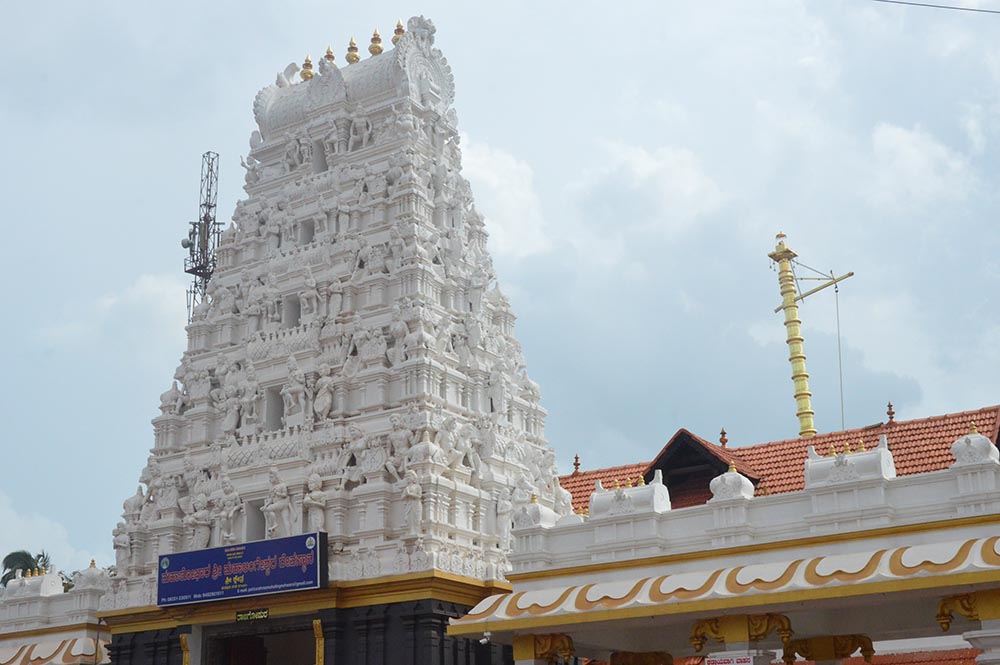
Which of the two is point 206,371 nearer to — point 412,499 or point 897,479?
point 412,499

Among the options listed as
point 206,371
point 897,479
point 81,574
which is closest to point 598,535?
point 897,479

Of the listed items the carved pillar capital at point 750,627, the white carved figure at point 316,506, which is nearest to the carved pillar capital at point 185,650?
the white carved figure at point 316,506

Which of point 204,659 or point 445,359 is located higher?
point 445,359

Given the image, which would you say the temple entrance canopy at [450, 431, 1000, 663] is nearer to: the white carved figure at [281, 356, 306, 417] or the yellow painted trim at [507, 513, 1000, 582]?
the yellow painted trim at [507, 513, 1000, 582]

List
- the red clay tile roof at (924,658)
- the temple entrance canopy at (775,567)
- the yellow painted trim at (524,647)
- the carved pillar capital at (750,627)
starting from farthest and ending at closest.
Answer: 1. the red clay tile roof at (924,658)
2. the yellow painted trim at (524,647)
3. the carved pillar capital at (750,627)
4. the temple entrance canopy at (775,567)

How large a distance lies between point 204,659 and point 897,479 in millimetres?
15939

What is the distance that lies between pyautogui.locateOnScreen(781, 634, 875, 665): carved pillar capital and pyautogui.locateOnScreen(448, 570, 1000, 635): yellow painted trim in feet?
11.8

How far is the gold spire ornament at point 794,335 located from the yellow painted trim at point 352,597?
49.2ft

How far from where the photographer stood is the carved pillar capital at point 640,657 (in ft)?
77.7

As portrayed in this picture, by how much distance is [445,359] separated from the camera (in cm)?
2708

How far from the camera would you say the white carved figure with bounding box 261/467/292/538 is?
26.2 m

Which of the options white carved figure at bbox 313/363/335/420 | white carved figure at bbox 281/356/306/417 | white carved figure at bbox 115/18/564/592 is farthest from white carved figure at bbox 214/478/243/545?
white carved figure at bbox 313/363/335/420

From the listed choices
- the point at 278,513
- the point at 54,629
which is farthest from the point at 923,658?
the point at 54,629

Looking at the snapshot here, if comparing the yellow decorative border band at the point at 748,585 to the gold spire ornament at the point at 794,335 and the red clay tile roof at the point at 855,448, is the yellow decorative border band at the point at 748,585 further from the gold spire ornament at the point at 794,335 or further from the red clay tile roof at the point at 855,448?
the gold spire ornament at the point at 794,335
